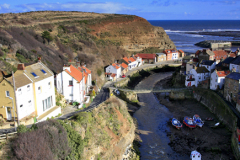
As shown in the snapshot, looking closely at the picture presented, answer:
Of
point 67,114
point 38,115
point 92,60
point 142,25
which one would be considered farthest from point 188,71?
point 142,25

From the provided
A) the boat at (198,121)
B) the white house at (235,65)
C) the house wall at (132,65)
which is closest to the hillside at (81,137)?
the boat at (198,121)

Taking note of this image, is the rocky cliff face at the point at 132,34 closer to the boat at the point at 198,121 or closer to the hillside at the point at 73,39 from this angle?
the hillside at the point at 73,39

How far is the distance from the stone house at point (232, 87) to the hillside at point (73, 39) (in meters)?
22.0

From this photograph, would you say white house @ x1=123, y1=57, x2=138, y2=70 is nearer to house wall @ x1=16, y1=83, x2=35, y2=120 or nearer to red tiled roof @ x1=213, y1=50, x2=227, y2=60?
red tiled roof @ x1=213, y1=50, x2=227, y2=60

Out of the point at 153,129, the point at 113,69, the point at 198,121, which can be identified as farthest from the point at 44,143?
the point at 113,69

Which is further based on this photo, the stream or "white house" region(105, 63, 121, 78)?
"white house" region(105, 63, 121, 78)

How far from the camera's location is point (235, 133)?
24.8 m

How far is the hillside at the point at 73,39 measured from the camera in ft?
107

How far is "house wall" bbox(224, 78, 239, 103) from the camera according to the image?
31.7m

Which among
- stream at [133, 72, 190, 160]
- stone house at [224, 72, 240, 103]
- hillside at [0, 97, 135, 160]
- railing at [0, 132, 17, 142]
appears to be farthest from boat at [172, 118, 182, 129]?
railing at [0, 132, 17, 142]

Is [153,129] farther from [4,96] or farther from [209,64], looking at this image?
[209,64]

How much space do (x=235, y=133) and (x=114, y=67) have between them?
2856 centimetres

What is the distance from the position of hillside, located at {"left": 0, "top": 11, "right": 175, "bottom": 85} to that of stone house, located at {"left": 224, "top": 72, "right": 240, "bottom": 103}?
21950 mm

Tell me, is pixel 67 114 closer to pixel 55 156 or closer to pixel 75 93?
pixel 75 93
